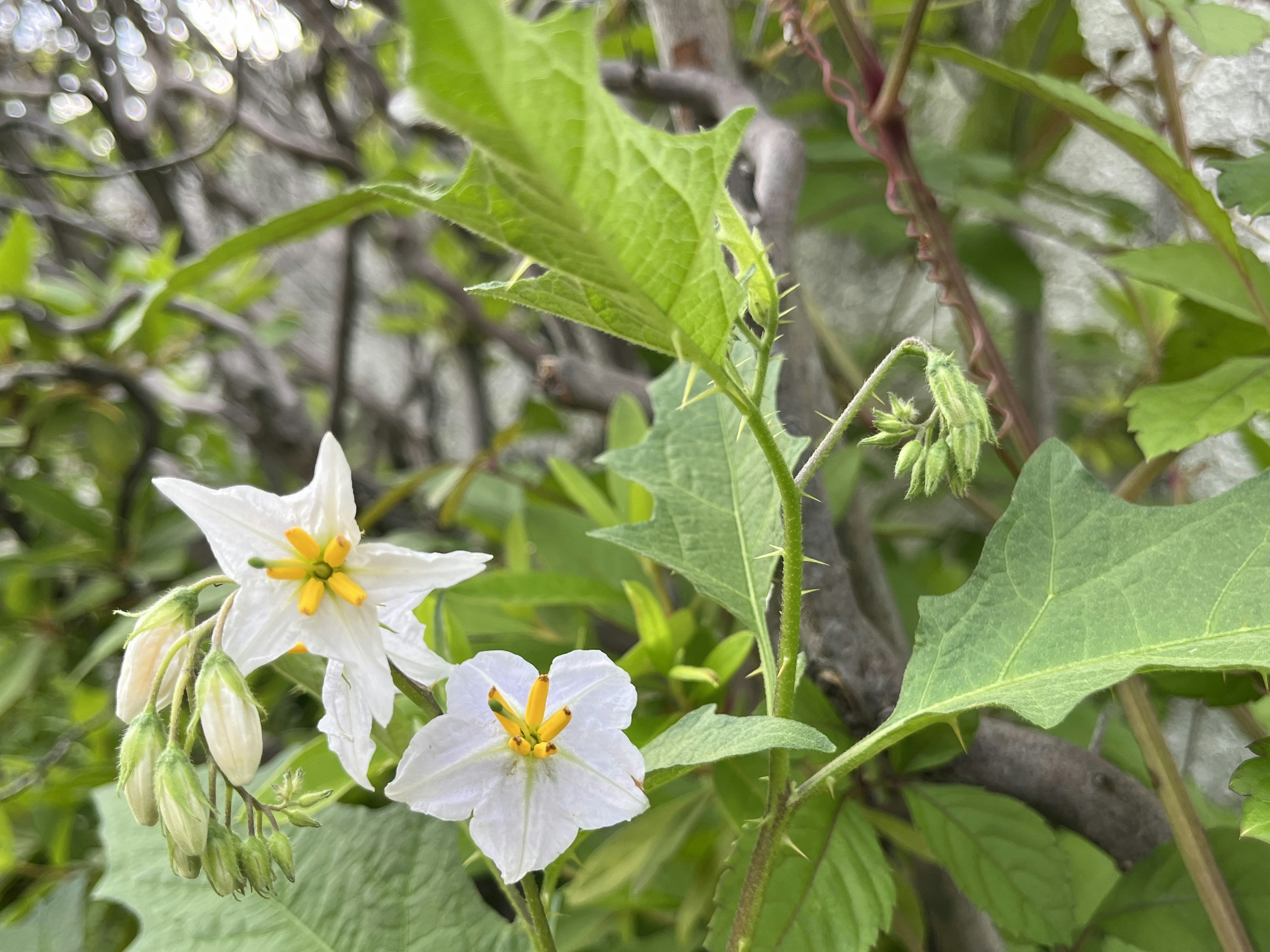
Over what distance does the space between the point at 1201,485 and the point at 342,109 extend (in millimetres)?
1974

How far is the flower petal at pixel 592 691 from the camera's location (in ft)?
1.09

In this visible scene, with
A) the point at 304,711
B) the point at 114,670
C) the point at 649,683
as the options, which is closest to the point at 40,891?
the point at 304,711

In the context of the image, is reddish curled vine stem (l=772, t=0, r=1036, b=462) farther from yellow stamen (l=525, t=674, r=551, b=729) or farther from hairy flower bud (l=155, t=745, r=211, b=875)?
hairy flower bud (l=155, t=745, r=211, b=875)

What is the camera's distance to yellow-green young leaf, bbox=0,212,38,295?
38.9 inches

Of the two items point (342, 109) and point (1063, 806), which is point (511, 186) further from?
point (342, 109)

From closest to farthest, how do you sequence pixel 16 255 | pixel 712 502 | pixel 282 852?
pixel 282 852 < pixel 712 502 < pixel 16 255

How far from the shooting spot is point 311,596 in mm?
302

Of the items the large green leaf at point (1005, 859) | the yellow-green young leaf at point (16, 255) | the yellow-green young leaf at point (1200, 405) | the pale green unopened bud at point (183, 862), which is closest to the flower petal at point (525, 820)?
the pale green unopened bud at point (183, 862)

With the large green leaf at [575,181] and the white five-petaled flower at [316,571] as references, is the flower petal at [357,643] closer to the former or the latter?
the white five-petaled flower at [316,571]

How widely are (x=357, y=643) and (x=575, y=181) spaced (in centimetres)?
18

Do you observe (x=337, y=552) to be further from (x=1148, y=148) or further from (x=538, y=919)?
(x=1148, y=148)

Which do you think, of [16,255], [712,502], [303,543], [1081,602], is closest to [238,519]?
[303,543]

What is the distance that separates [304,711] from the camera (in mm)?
1075

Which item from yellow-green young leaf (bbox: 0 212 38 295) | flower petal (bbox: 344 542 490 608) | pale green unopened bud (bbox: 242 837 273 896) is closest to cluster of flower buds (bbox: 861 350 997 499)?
flower petal (bbox: 344 542 490 608)
